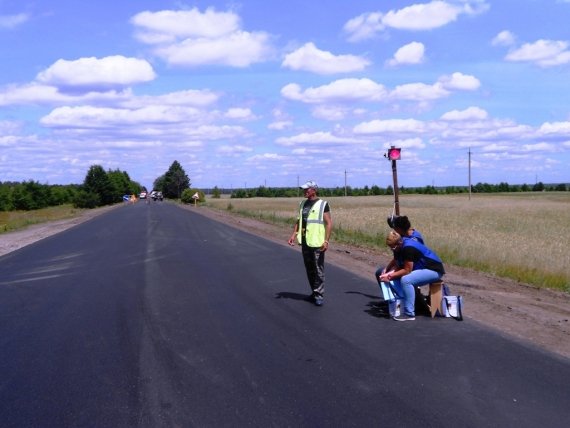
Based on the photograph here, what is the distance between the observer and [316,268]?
9.54 meters

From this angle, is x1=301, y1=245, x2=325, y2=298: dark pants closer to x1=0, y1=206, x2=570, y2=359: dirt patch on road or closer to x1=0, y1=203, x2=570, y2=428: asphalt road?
x1=0, y1=203, x2=570, y2=428: asphalt road

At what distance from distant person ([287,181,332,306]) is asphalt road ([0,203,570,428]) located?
359 millimetres

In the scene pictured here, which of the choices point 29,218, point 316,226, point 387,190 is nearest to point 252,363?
point 316,226

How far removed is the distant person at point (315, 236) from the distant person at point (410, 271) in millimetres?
1232

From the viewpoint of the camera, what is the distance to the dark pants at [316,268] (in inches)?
373

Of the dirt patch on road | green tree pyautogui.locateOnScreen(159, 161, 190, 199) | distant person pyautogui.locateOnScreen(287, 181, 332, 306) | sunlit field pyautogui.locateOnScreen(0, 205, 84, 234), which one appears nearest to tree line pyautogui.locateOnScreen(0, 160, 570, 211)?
green tree pyautogui.locateOnScreen(159, 161, 190, 199)

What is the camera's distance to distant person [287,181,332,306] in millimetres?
9508

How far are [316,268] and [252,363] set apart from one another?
3.33 meters

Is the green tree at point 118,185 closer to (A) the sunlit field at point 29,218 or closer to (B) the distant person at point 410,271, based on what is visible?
(A) the sunlit field at point 29,218

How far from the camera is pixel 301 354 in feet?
22.0

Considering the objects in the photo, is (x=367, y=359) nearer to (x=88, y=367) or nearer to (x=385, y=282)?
(x=385, y=282)

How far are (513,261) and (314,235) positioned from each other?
8.25 m

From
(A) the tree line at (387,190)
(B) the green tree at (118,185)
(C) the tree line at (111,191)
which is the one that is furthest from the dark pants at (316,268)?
(A) the tree line at (387,190)

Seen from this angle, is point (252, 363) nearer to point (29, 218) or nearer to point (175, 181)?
point (29, 218)
